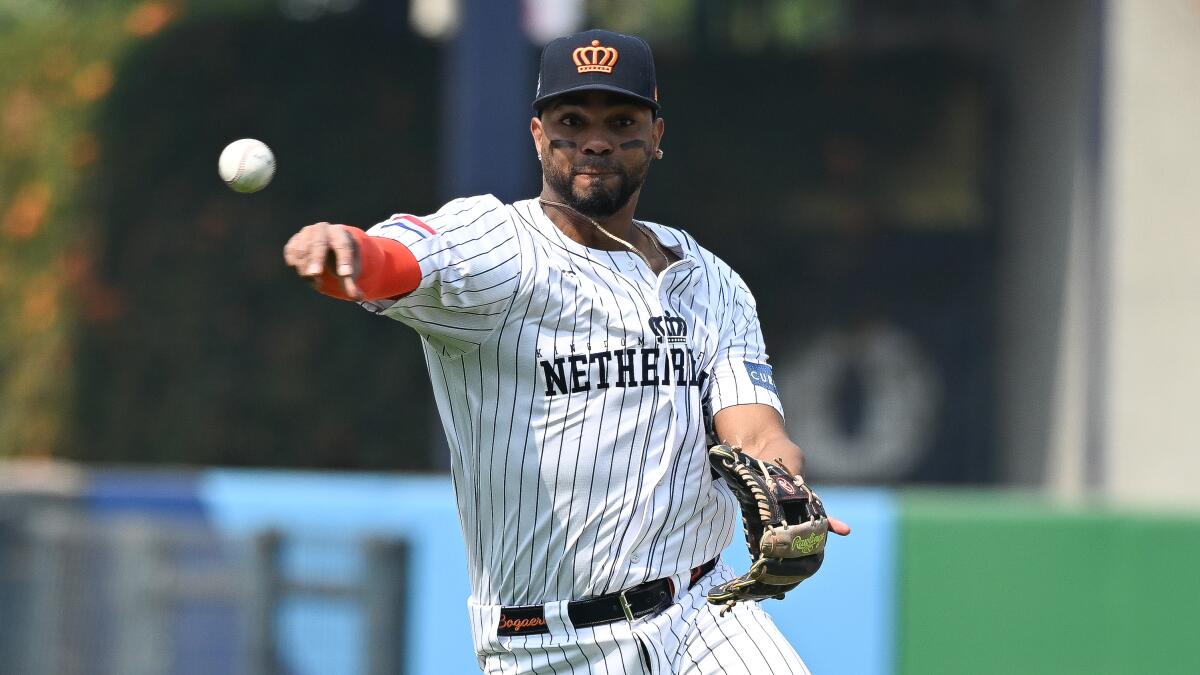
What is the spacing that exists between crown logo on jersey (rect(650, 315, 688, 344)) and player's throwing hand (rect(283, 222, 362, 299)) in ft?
2.75

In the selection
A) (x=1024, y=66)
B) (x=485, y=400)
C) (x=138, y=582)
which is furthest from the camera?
(x=1024, y=66)

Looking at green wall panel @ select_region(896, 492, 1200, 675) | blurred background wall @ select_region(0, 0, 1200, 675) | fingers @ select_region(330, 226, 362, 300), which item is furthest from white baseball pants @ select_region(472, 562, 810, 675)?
blurred background wall @ select_region(0, 0, 1200, 675)

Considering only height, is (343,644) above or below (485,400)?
below

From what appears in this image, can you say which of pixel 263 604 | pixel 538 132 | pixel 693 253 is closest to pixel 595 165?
pixel 538 132

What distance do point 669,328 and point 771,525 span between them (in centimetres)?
56

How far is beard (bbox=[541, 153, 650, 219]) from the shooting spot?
3551mm

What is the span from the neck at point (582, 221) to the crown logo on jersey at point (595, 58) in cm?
29

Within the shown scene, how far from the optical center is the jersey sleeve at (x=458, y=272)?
10.5 ft

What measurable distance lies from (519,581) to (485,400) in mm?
419

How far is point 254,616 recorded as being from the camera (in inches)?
257

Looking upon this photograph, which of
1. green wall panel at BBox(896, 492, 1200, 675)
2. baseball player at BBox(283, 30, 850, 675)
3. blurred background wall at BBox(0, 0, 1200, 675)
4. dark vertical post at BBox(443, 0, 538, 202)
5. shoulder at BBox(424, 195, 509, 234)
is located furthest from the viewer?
blurred background wall at BBox(0, 0, 1200, 675)

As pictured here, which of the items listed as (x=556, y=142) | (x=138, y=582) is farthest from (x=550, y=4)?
(x=556, y=142)

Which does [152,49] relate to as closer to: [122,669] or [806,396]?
[806,396]

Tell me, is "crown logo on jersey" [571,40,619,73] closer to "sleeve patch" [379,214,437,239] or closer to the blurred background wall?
"sleeve patch" [379,214,437,239]
